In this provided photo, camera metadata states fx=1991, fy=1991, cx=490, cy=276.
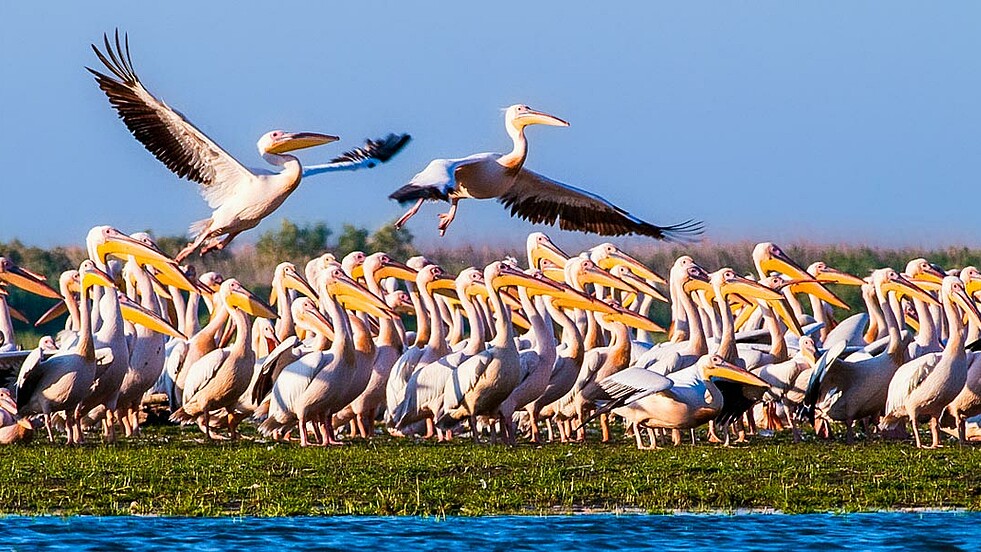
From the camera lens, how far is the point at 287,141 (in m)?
13.2

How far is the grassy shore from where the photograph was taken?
8508mm

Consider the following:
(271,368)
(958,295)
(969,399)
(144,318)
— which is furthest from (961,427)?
(144,318)

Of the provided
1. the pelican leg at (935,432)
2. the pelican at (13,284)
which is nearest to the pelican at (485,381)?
the pelican leg at (935,432)

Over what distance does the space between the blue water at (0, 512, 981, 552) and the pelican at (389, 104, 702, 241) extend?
4.99 metres

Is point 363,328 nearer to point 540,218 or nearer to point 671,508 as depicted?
point 540,218

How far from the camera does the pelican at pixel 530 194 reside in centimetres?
1367

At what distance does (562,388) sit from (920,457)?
8.31ft

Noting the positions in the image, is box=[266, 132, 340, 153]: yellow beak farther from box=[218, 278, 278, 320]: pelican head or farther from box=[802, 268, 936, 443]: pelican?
box=[802, 268, 936, 443]: pelican

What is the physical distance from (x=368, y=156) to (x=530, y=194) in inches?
51.9

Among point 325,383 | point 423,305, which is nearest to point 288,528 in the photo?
point 325,383

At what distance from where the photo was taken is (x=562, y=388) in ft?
40.6

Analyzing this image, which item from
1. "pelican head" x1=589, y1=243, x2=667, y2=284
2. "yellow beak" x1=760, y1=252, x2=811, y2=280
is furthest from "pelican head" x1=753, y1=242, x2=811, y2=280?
"pelican head" x1=589, y1=243, x2=667, y2=284

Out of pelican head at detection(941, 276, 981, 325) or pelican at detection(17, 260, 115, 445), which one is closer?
pelican at detection(17, 260, 115, 445)

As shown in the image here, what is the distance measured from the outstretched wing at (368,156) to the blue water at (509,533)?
234 inches
